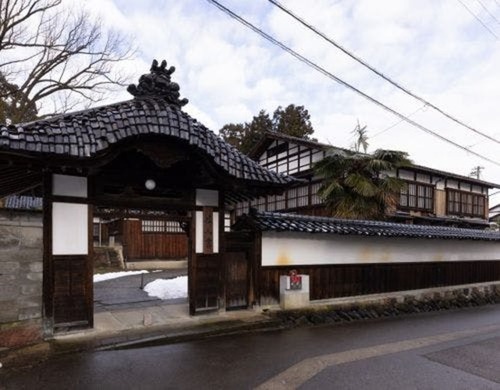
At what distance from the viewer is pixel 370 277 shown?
14.5 metres

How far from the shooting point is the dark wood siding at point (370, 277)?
39.7 ft

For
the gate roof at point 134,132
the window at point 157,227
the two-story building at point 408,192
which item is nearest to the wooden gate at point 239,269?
the gate roof at point 134,132

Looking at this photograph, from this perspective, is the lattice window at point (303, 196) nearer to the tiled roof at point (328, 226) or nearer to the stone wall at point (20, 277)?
the tiled roof at point (328, 226)

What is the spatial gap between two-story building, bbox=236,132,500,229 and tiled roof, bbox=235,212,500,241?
27.5 feet

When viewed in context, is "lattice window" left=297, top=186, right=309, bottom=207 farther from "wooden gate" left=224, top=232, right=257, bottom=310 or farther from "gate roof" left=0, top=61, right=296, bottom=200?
"gate roof" left=0, top=61, right=296, bottom=200

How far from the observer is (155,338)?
28.1ft

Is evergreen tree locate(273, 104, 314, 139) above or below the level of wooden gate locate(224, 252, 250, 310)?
above

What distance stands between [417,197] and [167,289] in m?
20.4

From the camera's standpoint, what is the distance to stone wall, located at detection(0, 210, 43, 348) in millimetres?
7988

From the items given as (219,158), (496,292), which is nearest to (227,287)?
(219,158)

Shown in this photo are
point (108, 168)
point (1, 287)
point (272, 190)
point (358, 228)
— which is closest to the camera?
point (1, 287)

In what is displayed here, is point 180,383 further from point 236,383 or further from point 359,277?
point 359,277

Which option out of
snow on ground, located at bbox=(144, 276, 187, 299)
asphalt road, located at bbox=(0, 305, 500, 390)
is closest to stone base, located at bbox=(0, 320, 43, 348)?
asphalt road, located at bbox=(0, 305, 500, 390)

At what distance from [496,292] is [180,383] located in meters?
18.5
